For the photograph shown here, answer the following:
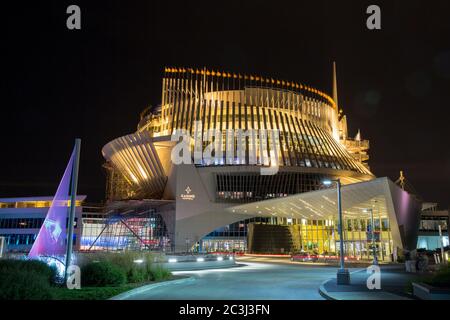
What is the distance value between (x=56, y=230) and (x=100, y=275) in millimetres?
4381

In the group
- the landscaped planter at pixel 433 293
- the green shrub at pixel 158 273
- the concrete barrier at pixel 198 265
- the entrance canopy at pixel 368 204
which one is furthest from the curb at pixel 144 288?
the entrance canopy at pixel 368 204

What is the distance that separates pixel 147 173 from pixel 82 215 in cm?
1857

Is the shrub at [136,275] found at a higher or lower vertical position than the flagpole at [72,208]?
lower

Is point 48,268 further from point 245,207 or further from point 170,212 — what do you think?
point 170,212

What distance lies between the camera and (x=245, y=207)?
5234 centimetres

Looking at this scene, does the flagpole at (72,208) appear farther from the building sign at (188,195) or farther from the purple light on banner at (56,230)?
the building sign at (188,195)

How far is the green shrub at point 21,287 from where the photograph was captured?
449 inches

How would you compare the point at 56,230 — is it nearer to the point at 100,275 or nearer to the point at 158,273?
the point at 100,275

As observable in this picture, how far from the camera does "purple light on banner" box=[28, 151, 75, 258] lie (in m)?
19.6

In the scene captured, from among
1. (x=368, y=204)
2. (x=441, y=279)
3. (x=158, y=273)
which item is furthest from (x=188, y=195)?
(x=441, y=279)

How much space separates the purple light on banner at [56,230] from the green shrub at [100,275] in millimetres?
2896

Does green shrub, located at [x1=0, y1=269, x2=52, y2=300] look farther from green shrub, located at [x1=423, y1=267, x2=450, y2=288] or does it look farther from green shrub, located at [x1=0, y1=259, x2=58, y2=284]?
green shrub, located at [x1=423, y1=267, x2=450, y2=288]

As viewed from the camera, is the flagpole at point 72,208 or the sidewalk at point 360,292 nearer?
the sidewalk at point 360,292
